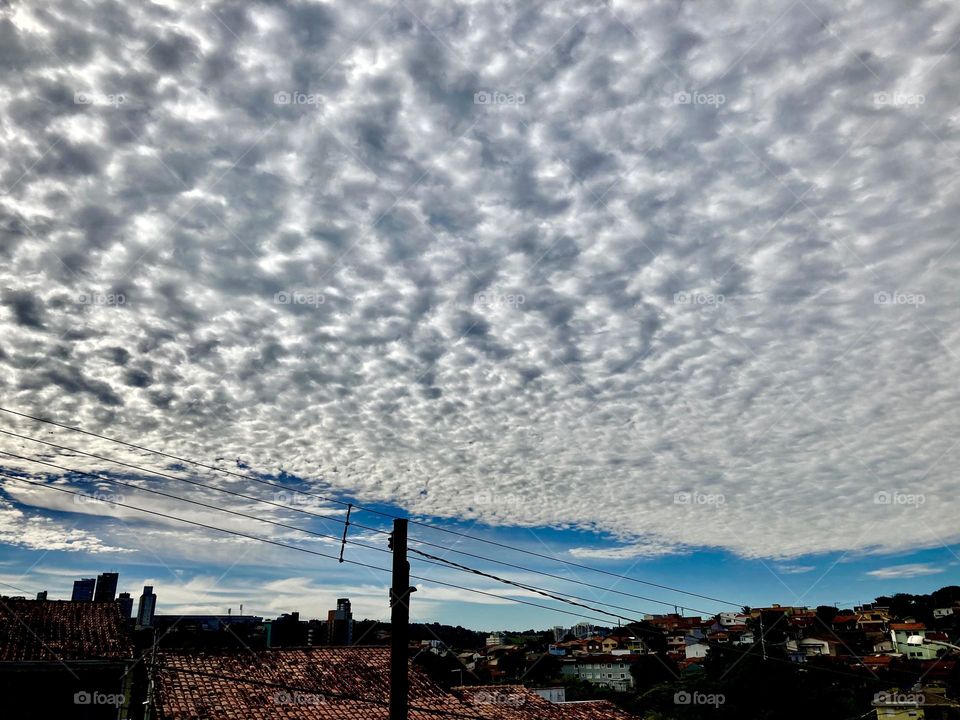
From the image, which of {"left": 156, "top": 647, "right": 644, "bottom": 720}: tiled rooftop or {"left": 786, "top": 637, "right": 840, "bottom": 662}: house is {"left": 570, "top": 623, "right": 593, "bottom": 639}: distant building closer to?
{"left": 786, "top": 637, "right": 840, "bottom": 662}: house

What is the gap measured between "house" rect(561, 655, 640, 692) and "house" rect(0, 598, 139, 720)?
6821 centimetres

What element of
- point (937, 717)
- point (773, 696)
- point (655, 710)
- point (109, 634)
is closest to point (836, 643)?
point (937, 717)

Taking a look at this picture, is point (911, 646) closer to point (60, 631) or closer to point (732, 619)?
point (732, 619)

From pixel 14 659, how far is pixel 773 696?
3966cm

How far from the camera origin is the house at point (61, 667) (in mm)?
20047

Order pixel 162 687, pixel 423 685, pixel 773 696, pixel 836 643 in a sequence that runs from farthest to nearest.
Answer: pixel 836 643 < pixel 773 696 < pixel 423 685 < pixel 162 687

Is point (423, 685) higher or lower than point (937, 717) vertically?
higher

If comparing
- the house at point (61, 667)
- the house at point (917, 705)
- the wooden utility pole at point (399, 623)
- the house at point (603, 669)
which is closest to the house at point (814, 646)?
the house at point (603, 669)

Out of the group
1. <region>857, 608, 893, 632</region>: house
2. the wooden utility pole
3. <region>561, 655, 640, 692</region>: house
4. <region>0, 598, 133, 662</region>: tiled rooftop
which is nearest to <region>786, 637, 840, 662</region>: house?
<region>857, 608, 893, 632</region>: house

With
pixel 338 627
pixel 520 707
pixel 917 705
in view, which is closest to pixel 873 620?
pixel 917 705

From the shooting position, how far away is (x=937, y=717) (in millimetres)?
50312

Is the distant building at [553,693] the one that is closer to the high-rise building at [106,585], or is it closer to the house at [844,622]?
the high-rise building at [106,585]

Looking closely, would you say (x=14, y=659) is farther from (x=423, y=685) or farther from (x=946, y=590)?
(x=946, y=590)

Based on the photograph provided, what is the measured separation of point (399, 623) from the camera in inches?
460
